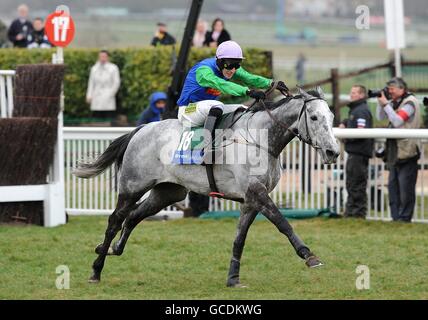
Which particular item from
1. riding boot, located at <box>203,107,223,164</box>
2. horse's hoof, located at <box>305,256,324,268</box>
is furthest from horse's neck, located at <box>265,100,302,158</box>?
horse's hoof, located at <box>305,256,324,268</box>

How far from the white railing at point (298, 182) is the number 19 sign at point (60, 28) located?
1.32m

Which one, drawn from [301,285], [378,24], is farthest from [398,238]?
[378,24]

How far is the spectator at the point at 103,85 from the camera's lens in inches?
734

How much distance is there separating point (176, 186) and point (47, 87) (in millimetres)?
3630

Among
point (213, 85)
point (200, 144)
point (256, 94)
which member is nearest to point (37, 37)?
point (200, 144)

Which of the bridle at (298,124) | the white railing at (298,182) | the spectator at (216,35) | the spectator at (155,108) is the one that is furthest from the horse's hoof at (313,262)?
the spectator at (216,35)

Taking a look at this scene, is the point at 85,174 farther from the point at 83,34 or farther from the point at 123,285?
the point at 83,34

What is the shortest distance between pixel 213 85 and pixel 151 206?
1361 millimetres

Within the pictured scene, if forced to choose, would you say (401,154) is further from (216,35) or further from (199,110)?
(216,35)

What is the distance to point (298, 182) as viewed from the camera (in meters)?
13.6

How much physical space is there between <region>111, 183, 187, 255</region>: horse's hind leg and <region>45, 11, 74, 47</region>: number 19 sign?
151 inches

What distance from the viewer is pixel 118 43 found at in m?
44.5

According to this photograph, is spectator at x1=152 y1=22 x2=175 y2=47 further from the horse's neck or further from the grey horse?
the horse's neck

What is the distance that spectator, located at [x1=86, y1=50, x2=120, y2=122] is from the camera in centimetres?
1864
